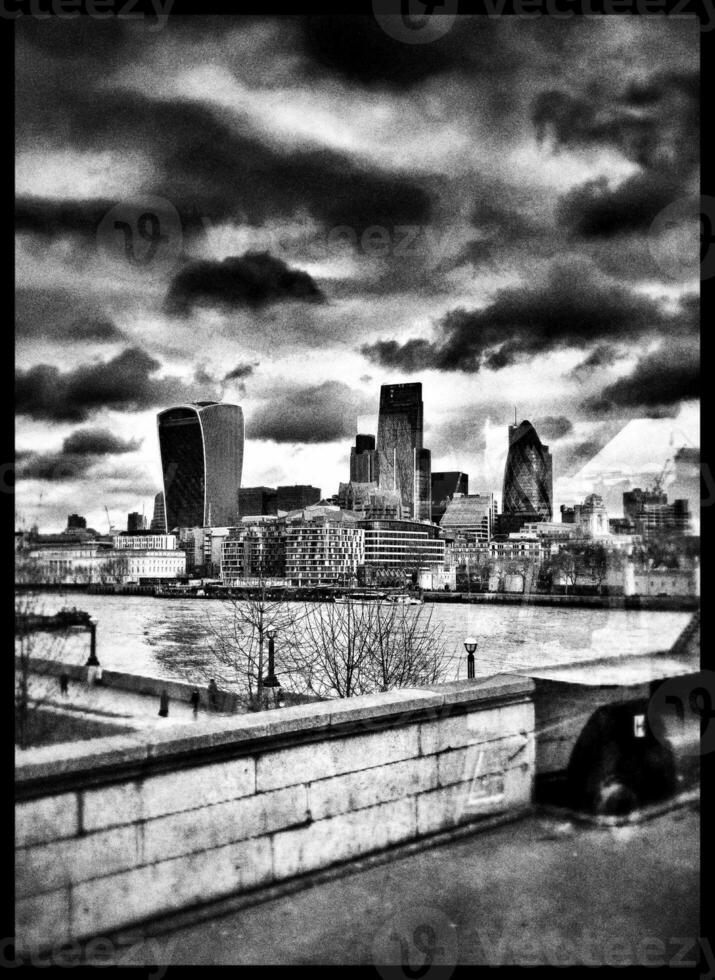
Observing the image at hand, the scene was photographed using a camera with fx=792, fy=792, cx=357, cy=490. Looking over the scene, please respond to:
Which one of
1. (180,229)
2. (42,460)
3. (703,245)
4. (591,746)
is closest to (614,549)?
(591,746)

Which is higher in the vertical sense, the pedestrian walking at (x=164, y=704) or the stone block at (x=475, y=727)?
the pedestrian walking at (x=164, y=704)

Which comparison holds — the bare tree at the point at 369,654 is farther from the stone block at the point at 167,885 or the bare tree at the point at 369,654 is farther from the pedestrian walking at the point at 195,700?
the stone block at the point at 167,885

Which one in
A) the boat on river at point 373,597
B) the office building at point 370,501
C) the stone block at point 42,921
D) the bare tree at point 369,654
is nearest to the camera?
the stone block at point 42,921

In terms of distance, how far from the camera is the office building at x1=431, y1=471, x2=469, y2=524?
3850mm

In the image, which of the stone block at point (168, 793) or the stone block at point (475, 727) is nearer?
the stone block at point (168, 793)

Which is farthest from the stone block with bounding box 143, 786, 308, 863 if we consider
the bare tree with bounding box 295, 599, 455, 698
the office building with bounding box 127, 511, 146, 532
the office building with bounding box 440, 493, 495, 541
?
the bare tree with bounding box 295, 599, 455, 698

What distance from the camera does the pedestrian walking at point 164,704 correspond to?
2.54 m

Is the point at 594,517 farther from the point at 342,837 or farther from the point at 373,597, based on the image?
the point at 373,597

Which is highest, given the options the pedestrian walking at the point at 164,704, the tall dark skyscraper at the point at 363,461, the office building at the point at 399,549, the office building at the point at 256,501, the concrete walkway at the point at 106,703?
the tall dark skyscraper at the point at 363,461

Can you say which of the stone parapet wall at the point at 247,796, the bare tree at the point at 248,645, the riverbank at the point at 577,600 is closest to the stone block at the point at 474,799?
the stone parapet wall at the point at 247,796

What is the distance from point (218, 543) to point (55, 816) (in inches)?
60.9

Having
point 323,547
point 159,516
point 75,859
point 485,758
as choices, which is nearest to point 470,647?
point 323,547

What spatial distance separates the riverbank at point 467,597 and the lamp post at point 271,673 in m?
2.59

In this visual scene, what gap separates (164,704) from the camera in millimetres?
2719
